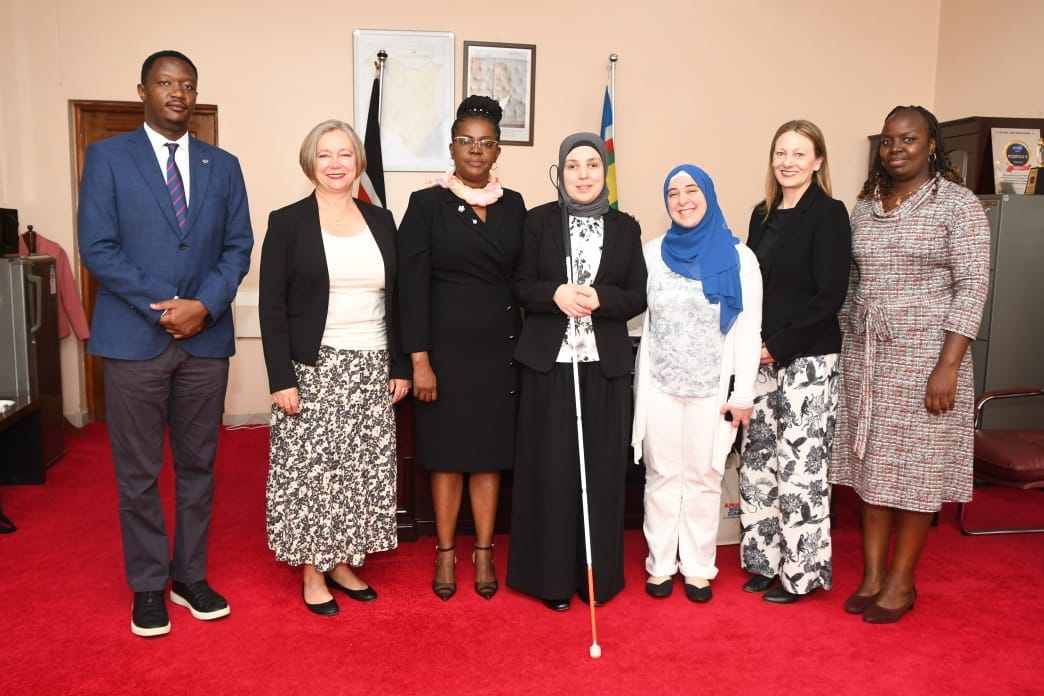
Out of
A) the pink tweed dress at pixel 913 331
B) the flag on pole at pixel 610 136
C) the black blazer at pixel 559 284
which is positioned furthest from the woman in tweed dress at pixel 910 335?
the flag on pole at pixel 610 136

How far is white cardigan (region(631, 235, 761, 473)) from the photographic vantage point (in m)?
2.75

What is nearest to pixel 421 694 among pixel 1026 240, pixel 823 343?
pixel 823 343

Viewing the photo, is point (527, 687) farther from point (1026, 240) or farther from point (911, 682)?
point (1026, 240)

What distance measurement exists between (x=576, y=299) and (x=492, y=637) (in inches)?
43.5

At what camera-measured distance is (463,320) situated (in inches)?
109

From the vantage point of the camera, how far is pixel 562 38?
5570 millimetres

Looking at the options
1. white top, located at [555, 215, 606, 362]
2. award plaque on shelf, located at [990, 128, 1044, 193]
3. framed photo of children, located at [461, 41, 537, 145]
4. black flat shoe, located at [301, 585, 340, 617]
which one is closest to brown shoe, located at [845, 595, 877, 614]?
white top, located at [555, 215, 606, 362]

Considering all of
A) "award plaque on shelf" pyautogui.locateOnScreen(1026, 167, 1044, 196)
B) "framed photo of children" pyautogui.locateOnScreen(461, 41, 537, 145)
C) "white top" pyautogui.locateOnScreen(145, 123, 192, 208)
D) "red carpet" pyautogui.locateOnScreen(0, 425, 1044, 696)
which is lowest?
"red carpet" pyautogui.locateOnScreen(0, 425, 1044, 696)

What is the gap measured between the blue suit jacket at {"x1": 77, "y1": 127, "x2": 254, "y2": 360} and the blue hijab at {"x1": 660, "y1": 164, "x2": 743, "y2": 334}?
4.79 feet

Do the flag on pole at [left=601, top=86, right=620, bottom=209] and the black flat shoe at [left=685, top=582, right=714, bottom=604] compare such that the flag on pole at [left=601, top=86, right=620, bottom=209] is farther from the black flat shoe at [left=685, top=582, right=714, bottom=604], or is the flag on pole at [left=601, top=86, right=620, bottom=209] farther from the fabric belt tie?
the black flat shoe at [left=685, top=582, right=714, bottom=604]

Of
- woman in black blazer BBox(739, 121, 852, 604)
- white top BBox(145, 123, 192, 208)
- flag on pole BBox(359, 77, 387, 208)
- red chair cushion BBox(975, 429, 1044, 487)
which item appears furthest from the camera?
flag on pole BBox(359, 77, 387, 208)

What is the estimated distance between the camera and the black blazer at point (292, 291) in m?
2.61

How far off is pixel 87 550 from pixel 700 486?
2429 millimetres

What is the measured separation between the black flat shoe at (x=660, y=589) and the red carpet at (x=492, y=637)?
29 millimetres
